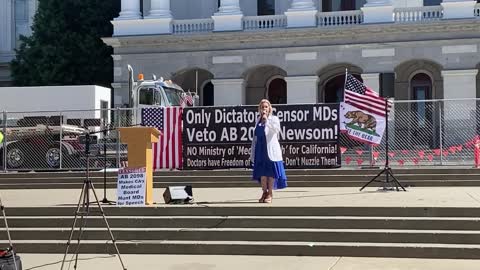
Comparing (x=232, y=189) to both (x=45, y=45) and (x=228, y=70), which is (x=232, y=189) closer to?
(x=228, y=70)

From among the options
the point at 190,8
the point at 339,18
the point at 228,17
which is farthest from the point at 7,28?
the point at 339,18

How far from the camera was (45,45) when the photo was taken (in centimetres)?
3731

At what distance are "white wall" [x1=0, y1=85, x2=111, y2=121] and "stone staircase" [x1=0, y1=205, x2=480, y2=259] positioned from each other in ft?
43.3

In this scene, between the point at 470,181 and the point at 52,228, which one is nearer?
the point at 52,228

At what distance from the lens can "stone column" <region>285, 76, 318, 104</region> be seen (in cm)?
3070

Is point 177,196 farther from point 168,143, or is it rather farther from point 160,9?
point 160,9

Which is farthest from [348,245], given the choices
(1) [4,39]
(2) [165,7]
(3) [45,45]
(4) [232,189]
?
(1) [4,39]

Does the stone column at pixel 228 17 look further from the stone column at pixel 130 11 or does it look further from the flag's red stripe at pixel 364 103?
the flag's red stripe at pixel 364 103

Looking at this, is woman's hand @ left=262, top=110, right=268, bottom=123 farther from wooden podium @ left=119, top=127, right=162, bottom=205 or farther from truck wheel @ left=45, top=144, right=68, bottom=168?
truck wheel @ left=45, top=144, right=68, bottom=168

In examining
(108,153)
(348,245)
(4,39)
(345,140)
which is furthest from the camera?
(4,39)

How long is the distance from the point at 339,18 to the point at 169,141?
1593 centimetres

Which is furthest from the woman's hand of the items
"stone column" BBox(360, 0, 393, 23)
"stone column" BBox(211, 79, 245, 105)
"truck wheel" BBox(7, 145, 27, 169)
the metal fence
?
"stone column" BBox(211, 79, 245, 105)

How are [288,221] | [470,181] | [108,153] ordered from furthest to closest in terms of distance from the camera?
[108,153], [470,181], [288,221]

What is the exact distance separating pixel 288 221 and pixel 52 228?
393 centimetres
